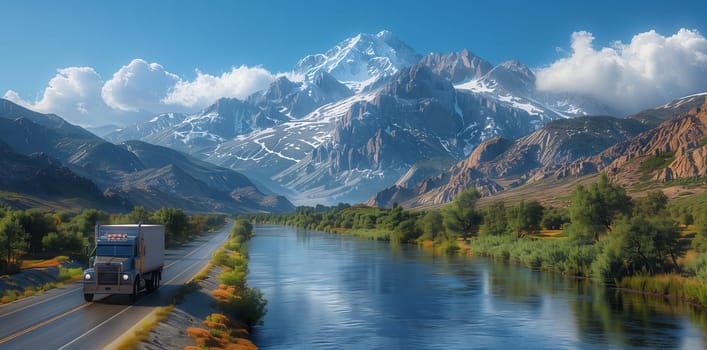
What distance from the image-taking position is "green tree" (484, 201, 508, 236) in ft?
424

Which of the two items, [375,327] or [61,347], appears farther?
[375,327]

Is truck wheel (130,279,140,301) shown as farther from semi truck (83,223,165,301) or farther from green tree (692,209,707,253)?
green tree (692,209,707,253)

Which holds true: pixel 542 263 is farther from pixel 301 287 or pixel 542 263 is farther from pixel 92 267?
pixel 92 267

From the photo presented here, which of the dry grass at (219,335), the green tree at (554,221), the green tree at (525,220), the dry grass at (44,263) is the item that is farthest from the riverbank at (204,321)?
the green tree at (554,221)

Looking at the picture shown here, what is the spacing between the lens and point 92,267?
4234 centimetres

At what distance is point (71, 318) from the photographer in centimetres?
3609

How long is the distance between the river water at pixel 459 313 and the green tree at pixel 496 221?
42.8 meters

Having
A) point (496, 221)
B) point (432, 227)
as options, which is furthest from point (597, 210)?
point (432, 227)

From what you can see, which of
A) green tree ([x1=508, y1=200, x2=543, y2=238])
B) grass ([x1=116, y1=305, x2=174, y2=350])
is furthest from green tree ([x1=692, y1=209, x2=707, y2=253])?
grass ([x1=116, y1=305, x2=174, y2=350])

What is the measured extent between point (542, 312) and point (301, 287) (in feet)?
89.5

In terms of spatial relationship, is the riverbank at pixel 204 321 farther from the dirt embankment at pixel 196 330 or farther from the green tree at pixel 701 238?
the green tree at pixel 701 238

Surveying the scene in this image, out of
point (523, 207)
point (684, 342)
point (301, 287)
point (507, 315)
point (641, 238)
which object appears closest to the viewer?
point (684, 342)

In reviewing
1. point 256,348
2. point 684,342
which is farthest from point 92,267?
point 684,342

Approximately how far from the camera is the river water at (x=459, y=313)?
142ft
